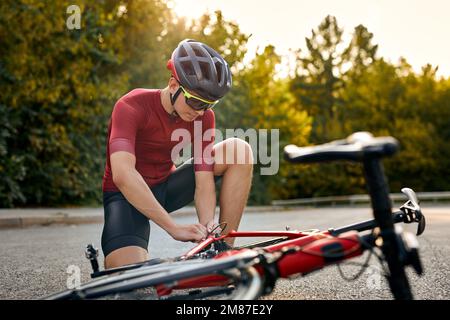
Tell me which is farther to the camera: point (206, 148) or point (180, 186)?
point (180, 186)

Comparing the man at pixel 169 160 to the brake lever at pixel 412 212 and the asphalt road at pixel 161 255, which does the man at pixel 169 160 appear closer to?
the asphalt road at pixel 161 255

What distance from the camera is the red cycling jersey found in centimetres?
416

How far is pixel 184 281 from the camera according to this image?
8.07 ft

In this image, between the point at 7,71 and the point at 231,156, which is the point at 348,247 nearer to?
the point at 231,156

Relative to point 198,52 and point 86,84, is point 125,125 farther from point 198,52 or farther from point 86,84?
point 86,84

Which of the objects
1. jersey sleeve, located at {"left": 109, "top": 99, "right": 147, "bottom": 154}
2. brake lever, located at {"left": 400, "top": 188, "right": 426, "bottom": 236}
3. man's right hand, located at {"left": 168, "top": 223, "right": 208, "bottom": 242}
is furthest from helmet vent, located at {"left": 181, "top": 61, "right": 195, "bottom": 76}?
brake lever, located at {"left": 400, "top": 188, "right": 426, "bottom": 236}

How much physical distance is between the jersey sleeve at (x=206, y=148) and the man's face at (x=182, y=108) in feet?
1.26

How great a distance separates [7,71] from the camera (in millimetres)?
14461

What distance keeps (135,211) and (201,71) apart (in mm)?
1152

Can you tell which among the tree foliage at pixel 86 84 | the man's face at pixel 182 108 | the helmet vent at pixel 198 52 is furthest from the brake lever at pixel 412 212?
the tree foliage at pixel 86 84

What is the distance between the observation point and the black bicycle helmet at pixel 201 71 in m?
3.85

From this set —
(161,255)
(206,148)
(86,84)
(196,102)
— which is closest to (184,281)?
(196,102)

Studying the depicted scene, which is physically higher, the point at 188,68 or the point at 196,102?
the point at 188,68
